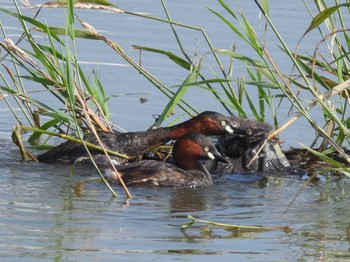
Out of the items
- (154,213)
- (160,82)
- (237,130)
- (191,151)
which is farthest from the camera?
(237,130)

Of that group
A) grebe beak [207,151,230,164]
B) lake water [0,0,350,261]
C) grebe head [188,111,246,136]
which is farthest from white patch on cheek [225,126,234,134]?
lake water [0,0,350,261]

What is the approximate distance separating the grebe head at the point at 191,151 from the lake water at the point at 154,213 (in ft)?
0.73

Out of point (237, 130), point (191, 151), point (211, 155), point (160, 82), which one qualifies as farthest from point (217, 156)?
point (160, 82)

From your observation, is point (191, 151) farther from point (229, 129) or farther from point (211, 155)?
point (229, 129)

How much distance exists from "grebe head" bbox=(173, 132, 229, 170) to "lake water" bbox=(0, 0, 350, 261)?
8.7 inches

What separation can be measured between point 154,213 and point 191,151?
5.57ft

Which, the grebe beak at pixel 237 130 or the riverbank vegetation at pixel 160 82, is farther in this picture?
the grebe beak at pixel 237 130

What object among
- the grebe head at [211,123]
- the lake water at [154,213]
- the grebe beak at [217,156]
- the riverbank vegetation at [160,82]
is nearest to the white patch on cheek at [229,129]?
the grebe head at [211,123]

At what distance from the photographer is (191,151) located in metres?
8.72

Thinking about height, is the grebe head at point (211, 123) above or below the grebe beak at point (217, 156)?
above

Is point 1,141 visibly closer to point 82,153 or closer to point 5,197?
point 82,153

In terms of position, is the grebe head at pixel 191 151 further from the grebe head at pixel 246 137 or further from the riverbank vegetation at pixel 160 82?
the grebe head at pixel 246 137

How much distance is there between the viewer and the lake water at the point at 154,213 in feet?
19.3

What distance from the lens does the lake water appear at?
5.89 metres
